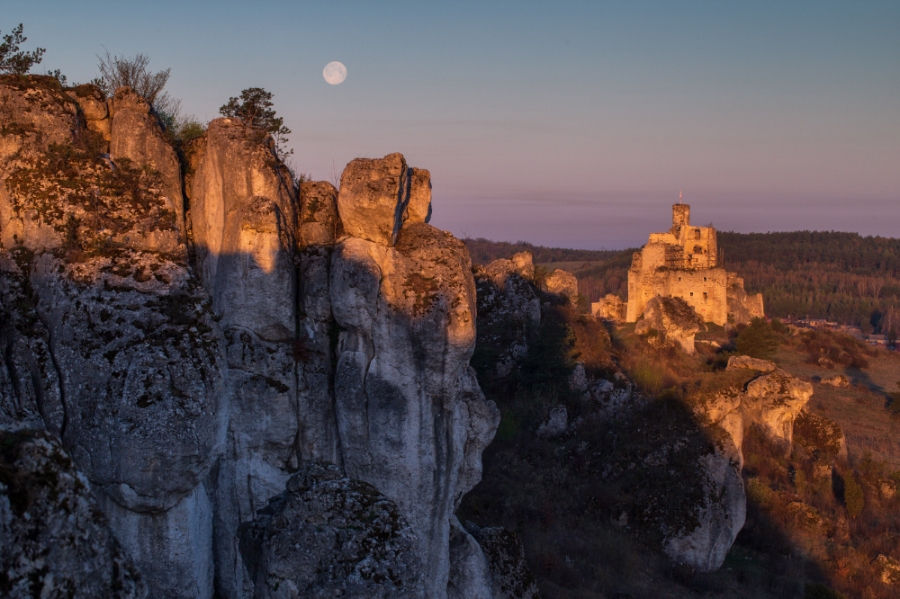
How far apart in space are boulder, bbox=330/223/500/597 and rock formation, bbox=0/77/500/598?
0.03 m

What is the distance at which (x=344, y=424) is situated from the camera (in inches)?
412

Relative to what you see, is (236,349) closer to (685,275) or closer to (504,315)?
(504,315)

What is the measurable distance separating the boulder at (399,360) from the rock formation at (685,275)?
41524 mm

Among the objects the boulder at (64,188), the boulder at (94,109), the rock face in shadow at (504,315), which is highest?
the boulder at (94,109)

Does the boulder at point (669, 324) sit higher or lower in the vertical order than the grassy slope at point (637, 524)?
higher

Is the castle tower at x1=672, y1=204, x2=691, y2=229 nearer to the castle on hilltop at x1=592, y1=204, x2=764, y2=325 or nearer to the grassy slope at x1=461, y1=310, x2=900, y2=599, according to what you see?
the castle on hilltop at x1=592, y1=204, x2=764, y2=325

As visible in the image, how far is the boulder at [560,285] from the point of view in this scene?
111ft

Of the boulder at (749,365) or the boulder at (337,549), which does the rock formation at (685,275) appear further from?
the boulder at (337,549)

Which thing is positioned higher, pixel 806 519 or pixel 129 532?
pixel 129 532

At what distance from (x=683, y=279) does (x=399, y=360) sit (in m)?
46.7

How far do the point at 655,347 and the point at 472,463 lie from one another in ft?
76.0

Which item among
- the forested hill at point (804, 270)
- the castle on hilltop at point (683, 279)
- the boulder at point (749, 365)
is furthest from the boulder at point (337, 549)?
the forested hill at point (804, 270)

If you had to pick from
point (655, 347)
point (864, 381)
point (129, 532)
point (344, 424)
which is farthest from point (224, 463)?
point (864, 381)

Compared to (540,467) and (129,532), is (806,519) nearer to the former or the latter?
(540,467)
